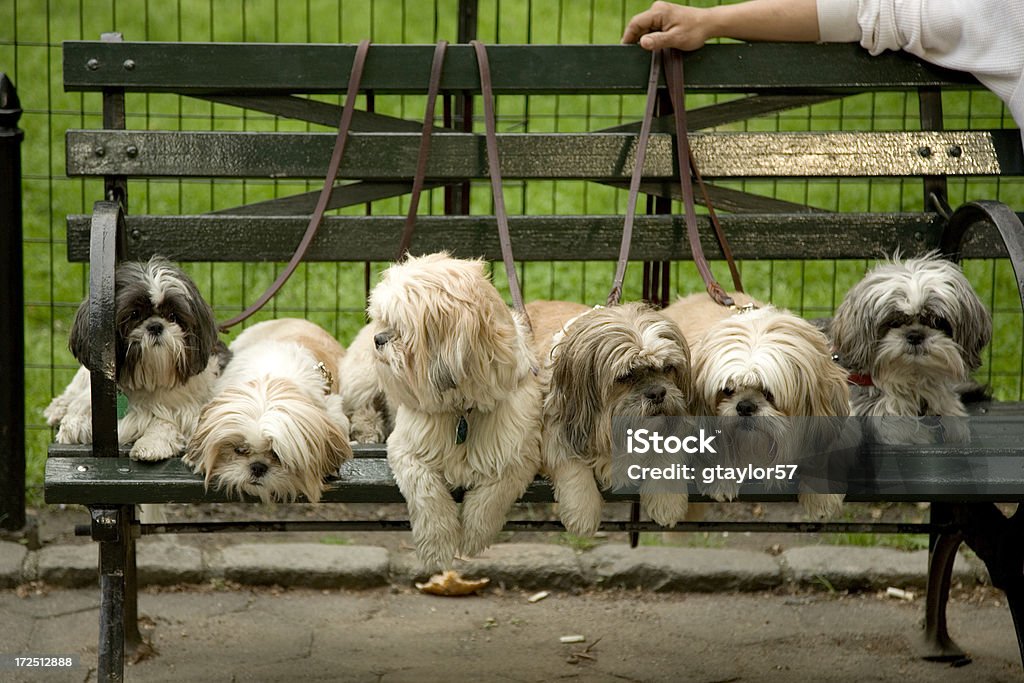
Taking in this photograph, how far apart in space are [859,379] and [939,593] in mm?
981

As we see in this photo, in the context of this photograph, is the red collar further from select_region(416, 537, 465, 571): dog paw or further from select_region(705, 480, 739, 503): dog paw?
select_region(416, 537, 465, 571): dog paw

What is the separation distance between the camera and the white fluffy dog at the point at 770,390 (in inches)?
125

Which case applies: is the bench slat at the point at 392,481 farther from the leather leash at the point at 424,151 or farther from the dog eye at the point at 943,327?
the leather leash at the point at 424,151


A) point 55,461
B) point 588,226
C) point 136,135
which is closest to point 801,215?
point 588,226

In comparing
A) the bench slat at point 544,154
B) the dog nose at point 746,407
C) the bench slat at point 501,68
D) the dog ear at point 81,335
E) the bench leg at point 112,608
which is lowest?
the bench leg at point 112,608

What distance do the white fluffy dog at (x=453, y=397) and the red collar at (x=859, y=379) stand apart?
0.97m

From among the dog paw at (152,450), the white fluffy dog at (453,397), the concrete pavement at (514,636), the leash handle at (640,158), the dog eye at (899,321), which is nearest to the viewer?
the white fluffy dog at (453,397)

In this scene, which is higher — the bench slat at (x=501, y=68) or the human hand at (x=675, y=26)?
the human hand at (x=675, y=26)

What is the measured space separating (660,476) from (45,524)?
2.93m

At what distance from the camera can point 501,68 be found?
165 inches

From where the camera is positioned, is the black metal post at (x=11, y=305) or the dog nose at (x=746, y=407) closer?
the dog nose at (x=746, y=407)

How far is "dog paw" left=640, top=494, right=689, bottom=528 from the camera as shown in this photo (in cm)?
329

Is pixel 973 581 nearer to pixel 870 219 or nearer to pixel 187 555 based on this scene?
pixel 870 219

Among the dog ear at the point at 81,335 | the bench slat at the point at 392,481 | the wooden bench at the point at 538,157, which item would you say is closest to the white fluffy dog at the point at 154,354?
the dog ear at the point at 81,335
